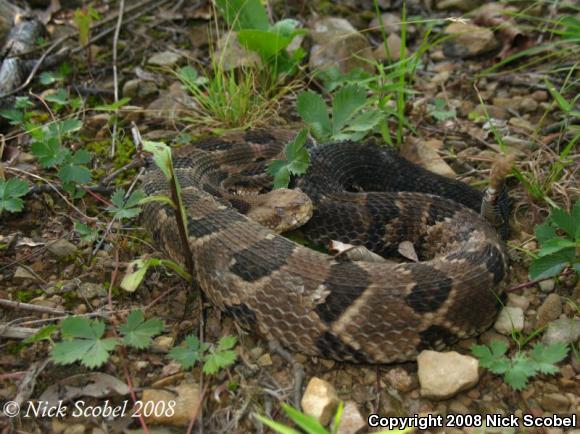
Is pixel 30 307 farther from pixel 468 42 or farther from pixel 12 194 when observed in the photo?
pixel 468 42

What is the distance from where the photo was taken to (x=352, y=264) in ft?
10.5

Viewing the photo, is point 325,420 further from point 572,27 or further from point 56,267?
point 572,27

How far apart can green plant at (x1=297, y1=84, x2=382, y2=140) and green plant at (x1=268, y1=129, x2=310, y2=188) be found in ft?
0.82

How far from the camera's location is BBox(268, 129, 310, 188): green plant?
3658 millimetres

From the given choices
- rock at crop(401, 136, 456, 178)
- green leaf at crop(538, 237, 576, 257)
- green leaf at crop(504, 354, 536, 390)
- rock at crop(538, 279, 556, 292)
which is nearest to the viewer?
green leaf at crop(504, 354, 536, 390)

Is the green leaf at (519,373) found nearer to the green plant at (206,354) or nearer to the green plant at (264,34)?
the green plant at (206,354)

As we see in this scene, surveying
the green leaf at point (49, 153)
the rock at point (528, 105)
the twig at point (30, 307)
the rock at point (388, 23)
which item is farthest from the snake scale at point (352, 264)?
the rock at point (388, 23)

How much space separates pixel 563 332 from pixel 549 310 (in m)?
0.17

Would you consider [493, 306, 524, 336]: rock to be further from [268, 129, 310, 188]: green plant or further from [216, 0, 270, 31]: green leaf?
[216, 0, 270, 31]: green leaf

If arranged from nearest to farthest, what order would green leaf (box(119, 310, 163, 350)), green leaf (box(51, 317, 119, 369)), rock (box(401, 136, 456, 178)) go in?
green leaf (box(51, 317, 119, 369)) → green leaf (box(119, 310, 163, 350)) → rock (box(401, 136, 456, 178))

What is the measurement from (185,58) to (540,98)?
2918mm

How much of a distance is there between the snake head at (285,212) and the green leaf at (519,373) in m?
1.51

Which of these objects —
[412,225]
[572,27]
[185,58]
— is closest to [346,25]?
[185,58]

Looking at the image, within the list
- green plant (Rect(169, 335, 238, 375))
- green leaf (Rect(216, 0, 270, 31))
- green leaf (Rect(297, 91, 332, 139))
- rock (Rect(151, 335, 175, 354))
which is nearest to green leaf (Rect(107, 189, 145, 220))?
rock (Rect(151, 335, 175, 354))
